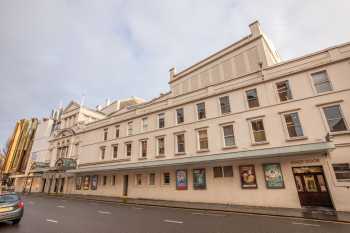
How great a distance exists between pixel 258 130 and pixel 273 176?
408 centimetres

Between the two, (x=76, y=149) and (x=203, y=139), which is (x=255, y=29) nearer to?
(x=203, y=139)

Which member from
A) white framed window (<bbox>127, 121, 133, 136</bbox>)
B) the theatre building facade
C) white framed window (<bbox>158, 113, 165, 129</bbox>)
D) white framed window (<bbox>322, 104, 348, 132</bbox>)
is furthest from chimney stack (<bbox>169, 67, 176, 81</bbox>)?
white framed window (<bbox>322, 104, 348, 132</bbox>)

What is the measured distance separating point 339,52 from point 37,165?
49033 mm

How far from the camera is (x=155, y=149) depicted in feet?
71.1

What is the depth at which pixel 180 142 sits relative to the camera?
20.3 m

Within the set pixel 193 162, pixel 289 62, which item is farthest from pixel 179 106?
pixel 289 62

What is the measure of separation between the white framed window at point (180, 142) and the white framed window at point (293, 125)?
1023 cm

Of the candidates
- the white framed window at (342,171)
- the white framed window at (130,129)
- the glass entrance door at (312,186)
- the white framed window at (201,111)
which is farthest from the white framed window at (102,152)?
the white framed window at (342,171)

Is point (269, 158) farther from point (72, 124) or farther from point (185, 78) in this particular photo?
point (72, 124)

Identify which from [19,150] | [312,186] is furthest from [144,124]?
[19,150]

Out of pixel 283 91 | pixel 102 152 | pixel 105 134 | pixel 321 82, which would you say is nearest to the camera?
pixel 321 82

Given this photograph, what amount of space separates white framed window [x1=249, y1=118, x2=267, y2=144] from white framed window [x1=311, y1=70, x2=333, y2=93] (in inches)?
203

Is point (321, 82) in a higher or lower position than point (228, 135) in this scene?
higher

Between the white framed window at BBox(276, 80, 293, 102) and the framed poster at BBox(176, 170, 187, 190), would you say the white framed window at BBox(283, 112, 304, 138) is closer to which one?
the white framed window at BBox(276, 80, 293, 102)
